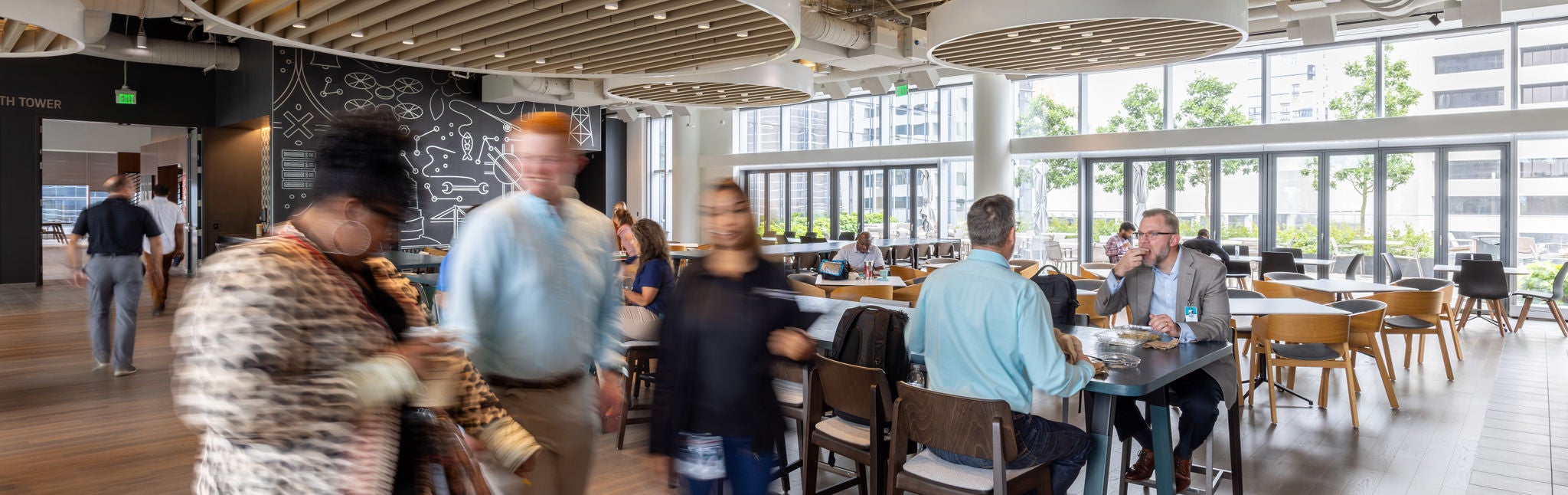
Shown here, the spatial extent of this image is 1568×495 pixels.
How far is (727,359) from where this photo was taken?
255cm

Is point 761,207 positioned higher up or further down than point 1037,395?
higher up

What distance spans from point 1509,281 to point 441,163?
16117mm

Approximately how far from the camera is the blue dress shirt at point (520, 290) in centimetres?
228

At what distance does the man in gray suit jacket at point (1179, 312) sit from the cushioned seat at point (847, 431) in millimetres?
1385

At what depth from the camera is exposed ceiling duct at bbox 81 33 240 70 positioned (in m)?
11.9

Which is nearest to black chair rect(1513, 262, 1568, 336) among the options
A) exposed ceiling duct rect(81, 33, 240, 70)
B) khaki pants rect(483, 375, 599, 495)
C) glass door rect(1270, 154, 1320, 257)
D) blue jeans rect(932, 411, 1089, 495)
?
glass door rect(1270, 154, 1320, 257)

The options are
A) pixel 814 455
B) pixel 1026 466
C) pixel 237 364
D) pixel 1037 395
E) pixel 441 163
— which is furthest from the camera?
pixel 441 163

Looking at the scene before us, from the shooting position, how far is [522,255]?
230cm

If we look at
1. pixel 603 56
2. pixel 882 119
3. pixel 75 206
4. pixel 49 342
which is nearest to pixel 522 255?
pixel 603 56

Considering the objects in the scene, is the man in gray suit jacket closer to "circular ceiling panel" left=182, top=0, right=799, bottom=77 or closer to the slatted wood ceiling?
the slatted wood ceiling

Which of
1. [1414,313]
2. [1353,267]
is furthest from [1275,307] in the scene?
[1353,267]

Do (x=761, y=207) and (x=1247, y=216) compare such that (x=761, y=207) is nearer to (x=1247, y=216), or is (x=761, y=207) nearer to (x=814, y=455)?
(x=1247, y=216)

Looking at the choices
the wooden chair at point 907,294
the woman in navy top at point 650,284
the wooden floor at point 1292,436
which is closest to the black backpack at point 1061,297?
the wooden floor at point 1292,436

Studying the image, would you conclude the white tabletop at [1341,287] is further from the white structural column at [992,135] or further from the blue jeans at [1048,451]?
the white structural column at [992,135]
